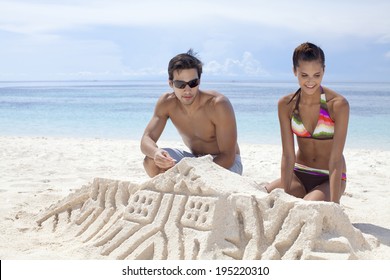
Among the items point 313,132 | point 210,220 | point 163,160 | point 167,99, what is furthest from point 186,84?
point 210,220

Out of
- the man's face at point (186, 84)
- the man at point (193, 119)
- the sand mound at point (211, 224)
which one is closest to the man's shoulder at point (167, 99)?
the man at point (193, 119)

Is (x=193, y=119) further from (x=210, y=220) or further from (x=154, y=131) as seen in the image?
(x=210, y=220)

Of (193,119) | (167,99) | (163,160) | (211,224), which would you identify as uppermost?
(167,99)

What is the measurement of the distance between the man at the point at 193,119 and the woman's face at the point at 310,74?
69 centimetres

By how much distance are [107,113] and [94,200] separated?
52.5 ft

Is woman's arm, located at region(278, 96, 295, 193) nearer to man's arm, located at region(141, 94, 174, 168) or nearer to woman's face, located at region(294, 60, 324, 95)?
woman's face, located at region(294, 60, 324, 95)

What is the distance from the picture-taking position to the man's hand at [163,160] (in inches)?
144

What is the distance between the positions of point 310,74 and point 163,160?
1227 millimetres

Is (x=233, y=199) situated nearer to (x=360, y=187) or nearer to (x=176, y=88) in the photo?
(x=176, y=88)

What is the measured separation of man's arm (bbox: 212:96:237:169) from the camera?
4.04 metres

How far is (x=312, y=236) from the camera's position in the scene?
2762 mm

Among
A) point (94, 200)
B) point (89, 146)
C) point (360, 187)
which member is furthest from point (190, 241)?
point (89, 146)

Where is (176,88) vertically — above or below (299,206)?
above

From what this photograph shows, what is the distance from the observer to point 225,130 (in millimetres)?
4062
